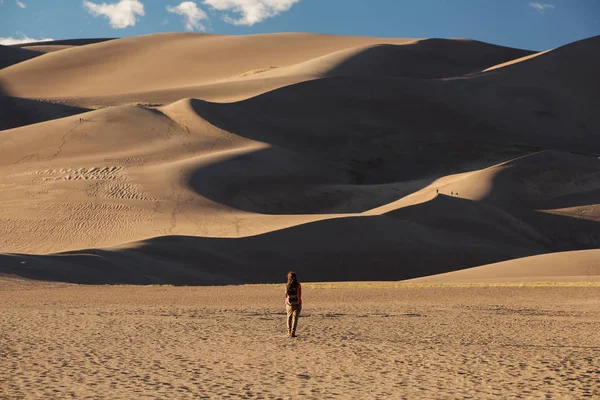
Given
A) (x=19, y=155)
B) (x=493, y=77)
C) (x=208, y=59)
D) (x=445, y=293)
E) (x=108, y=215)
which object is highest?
(x=208, y=59)

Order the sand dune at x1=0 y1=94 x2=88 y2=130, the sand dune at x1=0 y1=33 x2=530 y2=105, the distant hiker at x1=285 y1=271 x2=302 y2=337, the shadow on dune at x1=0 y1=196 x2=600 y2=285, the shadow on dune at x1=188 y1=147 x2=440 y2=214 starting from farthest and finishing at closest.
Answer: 1. the sand dune at x1=0 y1=33 x2=530 y2=105
2. the sand dune at x1=0 y1=94 x2=88 y2=130
3. the shadow on dune at x1=188 y1=147 x2=440 y2=214
4. the shadow on dune at x1=0 y1=196 x2=600 y2=285
5. the distant hiker at x1=285 y1=271 x2=302 y2=337

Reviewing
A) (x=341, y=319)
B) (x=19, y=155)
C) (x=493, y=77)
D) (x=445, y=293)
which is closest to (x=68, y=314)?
(x=341, y=319)

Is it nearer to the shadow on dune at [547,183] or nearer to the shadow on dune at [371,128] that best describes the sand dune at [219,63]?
the shadow on dune at [371,128]

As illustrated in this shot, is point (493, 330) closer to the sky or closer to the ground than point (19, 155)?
closer to the ground

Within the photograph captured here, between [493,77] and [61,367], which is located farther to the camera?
[493,77]

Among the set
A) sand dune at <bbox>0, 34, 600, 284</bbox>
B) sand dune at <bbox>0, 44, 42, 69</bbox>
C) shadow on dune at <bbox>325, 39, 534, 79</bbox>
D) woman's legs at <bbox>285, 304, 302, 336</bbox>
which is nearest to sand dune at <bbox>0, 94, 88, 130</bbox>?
sand dune at <bbox>0, 34, 600, 284</bbox>

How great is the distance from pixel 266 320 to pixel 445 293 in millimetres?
9239

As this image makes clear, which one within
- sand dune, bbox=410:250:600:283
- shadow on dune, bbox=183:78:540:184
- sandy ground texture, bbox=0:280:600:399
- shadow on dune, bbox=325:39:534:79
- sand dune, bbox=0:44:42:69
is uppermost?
sand dune, bbox=0:44:42:69

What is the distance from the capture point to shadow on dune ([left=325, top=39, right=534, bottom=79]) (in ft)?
309

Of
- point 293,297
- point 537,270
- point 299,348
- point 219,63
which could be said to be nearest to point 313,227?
point 537,270

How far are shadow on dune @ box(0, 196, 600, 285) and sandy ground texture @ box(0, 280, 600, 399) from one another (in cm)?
666

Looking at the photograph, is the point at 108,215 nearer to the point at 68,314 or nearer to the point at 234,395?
the point at 68,314

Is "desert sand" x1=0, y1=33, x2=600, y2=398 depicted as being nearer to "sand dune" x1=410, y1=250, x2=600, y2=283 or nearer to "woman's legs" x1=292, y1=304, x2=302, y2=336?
"sand dune" x1=410, y1=250, x2=600, y2=283

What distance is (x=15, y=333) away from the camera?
15.0m
